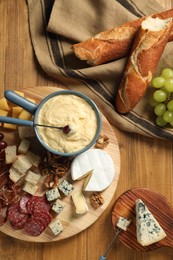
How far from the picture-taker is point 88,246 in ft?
5.65

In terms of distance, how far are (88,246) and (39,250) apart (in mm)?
203

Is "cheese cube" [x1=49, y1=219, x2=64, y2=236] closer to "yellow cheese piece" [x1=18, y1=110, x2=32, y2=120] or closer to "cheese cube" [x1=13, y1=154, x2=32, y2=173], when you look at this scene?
"cheese cube" [x1=13, y1=154, x2=32, y2=173]

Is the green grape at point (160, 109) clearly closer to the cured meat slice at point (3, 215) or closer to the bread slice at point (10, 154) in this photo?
the bread slice at point (10, 154)

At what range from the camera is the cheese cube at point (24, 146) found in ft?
5.32

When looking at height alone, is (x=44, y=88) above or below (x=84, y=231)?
above

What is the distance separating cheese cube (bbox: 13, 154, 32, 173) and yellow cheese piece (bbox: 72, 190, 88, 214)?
0.21 m

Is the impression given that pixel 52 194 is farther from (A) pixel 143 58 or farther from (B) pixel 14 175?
(A) pixel 143 58

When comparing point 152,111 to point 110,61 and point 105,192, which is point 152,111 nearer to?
point 110,61

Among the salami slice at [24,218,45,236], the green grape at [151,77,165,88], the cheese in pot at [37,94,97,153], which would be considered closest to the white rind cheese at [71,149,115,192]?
the cheese in pot at [37,94,97,153]

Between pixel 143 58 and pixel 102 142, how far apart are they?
367mm

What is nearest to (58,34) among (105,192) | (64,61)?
(64,61)

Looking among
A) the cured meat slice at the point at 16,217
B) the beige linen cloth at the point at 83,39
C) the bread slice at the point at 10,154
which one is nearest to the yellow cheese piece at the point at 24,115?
the bread slice at the point at 10,154

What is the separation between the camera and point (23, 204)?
1640 mm

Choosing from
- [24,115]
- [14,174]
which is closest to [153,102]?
[24,115]
